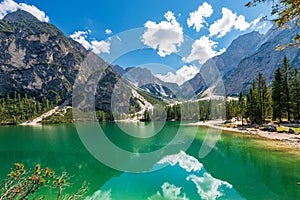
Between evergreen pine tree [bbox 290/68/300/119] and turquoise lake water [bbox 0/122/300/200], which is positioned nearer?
turquoise lake water [bbox 0/122/300/200]

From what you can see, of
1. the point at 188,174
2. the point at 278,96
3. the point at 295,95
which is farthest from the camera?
the point at 278,96

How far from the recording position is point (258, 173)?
1889 centimetres

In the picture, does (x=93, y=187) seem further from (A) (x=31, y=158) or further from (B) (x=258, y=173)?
(A) (x=31, y=158)

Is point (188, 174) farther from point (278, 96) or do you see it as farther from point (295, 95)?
point (295, 95)

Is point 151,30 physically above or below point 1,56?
below

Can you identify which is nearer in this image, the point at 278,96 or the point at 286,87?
the point at 278,96

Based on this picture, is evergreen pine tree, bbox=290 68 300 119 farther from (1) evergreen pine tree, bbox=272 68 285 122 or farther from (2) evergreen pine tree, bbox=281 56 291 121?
(1) evergreen pine tree, bbox=272 68 285 122

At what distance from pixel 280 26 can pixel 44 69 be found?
21678 cm

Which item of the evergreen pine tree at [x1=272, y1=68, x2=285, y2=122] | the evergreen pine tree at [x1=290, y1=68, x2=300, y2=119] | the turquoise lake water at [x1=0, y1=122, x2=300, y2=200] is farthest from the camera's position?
the evergreen pine tree at [x1=272, y1=68, x2=285, y2=122]

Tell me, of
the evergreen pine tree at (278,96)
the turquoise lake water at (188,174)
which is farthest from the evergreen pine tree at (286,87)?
the turquoise lake water at (188,174)

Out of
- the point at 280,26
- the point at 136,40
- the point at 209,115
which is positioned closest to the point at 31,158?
the point at 136,40

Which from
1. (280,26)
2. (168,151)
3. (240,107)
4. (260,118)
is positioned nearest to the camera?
(280,26)

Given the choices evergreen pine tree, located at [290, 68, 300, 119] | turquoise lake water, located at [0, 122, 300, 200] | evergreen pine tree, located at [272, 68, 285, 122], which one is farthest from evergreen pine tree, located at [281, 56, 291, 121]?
turquoise lake water, located at [0, 122, 300, 200]

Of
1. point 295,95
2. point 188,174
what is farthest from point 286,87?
point 188,174
